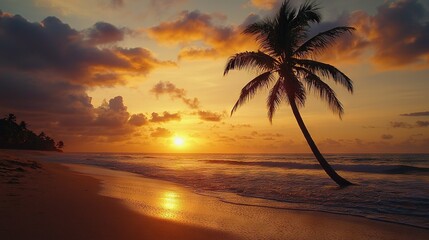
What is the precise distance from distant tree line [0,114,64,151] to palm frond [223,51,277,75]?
3421 inches

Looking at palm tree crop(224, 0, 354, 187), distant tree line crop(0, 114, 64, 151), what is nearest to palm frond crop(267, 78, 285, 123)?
palm tree crop(224, 0, 354, 187)

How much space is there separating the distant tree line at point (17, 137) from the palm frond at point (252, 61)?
86.9 m

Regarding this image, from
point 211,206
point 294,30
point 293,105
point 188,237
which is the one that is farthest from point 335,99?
point 188,237

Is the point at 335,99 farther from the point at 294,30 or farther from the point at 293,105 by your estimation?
the point at 294,30

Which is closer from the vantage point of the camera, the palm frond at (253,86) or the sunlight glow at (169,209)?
the sunlight glow at (169,209)

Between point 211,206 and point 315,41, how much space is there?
10.2 m

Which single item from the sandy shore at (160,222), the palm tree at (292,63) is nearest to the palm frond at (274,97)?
the palm tree at (292,63)

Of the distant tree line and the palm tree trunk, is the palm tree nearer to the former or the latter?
the palm tree trunk

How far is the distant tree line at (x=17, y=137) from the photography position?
8206 centimetres

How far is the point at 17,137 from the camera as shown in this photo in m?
88.8

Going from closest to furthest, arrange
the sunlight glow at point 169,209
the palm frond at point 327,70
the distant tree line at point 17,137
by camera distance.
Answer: the sunlight glow at point 169,209
the palm frond at point 327,70
the distant tree line at point 17,137

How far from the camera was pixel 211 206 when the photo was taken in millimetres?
8969

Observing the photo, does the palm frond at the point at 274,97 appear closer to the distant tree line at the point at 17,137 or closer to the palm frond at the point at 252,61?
the palm frond at the point at 252,61

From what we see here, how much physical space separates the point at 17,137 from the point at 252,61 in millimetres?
95822
